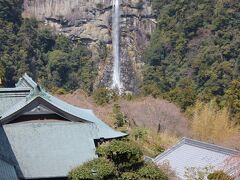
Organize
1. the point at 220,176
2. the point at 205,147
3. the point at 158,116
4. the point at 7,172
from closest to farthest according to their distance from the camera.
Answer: the point at 7,172 < the point at 220,176 < the point at 205,147 < the point at 158,116

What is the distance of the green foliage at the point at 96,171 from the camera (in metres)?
9.73

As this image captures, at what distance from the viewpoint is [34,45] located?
5488 centimetres

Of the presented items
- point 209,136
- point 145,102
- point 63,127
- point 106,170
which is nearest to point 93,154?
point 63,127

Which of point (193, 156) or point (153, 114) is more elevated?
point (193, 156)

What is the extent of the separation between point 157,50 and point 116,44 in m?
5.62

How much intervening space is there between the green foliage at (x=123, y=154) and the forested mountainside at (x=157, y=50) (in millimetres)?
35839

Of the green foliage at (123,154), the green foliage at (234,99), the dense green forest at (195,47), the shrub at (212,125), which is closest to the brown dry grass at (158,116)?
the shrub at (212,125)

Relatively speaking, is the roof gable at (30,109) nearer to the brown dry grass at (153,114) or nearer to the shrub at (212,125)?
the shrub at (212,125)

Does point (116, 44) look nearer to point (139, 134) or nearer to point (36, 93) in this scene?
point (139, 134)

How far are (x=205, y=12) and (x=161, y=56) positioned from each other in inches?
231

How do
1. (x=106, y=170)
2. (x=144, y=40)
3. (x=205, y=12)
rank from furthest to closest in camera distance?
(x=144, y=40) → (x=205, y=12) → (x=106, y=170)

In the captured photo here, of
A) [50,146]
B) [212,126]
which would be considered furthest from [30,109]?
[212,126]

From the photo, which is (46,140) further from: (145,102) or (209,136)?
(145,102)

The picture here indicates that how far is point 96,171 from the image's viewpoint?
9750 millimetres
